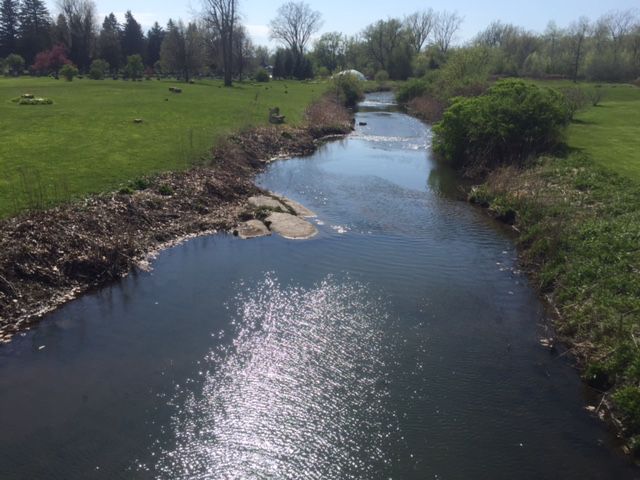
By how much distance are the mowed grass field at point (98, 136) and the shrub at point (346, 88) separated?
17221mm

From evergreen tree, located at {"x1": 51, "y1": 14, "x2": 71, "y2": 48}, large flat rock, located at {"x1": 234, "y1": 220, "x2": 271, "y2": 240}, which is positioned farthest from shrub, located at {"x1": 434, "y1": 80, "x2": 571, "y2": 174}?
evergreen tree, located at {"x1": 51, "y1": 14, "x2": 71, "y2": 48}

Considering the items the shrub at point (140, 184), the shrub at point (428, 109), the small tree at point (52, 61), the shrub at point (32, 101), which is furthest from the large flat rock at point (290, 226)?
the small tree at point (52, 61)

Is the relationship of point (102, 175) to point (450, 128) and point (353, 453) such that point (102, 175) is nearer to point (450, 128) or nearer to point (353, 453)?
point (353, 453)

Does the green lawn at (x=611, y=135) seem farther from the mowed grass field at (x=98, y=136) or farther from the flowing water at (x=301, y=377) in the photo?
the mowed grass field at (x=98, y=136)

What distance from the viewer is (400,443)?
1049 cm

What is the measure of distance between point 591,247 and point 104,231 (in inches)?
696

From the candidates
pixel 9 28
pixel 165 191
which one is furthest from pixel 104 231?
pixel 9 28

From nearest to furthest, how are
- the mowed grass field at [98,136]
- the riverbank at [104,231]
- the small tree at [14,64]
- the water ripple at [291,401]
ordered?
the water ripple at [291,401] < the riverbank at [104,231] < the mowed grass field at [98,136] < the small tree at [14,64]

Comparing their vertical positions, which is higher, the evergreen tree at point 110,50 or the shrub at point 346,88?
the evergreen tree at point 110,50

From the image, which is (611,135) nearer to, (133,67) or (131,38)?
(133,67)

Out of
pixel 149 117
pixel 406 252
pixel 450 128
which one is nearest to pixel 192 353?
pixel 406 252

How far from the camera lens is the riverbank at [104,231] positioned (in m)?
15.1

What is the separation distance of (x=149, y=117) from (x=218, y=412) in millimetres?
33737

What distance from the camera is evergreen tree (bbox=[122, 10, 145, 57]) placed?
351 feet
